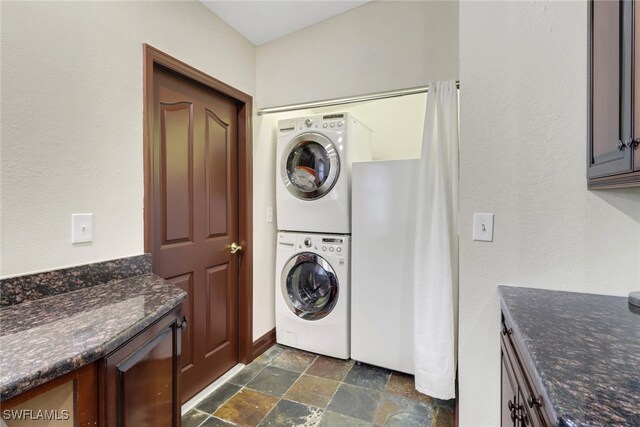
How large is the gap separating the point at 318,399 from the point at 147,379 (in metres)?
1.23

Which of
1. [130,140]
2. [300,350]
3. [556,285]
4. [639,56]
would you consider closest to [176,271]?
[130,140]

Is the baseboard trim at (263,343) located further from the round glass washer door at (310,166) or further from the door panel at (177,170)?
the round glass washer door at (310,166)

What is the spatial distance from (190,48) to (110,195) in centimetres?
102

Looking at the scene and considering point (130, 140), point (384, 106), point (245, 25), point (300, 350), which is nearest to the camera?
point (130, 140)

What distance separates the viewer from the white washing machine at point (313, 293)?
2248mm

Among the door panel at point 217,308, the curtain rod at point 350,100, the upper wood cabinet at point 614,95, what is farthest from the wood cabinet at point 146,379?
the curtain rod at point 350,100

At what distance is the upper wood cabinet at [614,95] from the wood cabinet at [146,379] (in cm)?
155

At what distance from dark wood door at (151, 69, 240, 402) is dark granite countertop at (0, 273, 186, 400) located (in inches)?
20.0

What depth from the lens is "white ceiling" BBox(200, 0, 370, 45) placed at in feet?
6.25

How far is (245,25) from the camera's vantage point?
2100mm

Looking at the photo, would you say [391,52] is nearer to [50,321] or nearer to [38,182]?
[38,182]

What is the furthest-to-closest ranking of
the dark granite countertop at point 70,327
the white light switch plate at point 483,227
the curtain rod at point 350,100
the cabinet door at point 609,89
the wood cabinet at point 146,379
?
1. the curtain rod at point 350,100
2. the white light switch plate at point 483,227
3. the cabinet door at point 609,89
4. the wood cabinet at point 146,379
5. the dark granite countertop at point 70,327

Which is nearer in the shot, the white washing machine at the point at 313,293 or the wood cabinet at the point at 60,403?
the wood cabinet at the point at 60,403

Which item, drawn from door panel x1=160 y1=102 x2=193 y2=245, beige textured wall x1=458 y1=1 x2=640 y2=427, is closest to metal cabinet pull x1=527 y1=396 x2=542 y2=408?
beige textured wall x1=458 y1=1 x2=640 y2=427
